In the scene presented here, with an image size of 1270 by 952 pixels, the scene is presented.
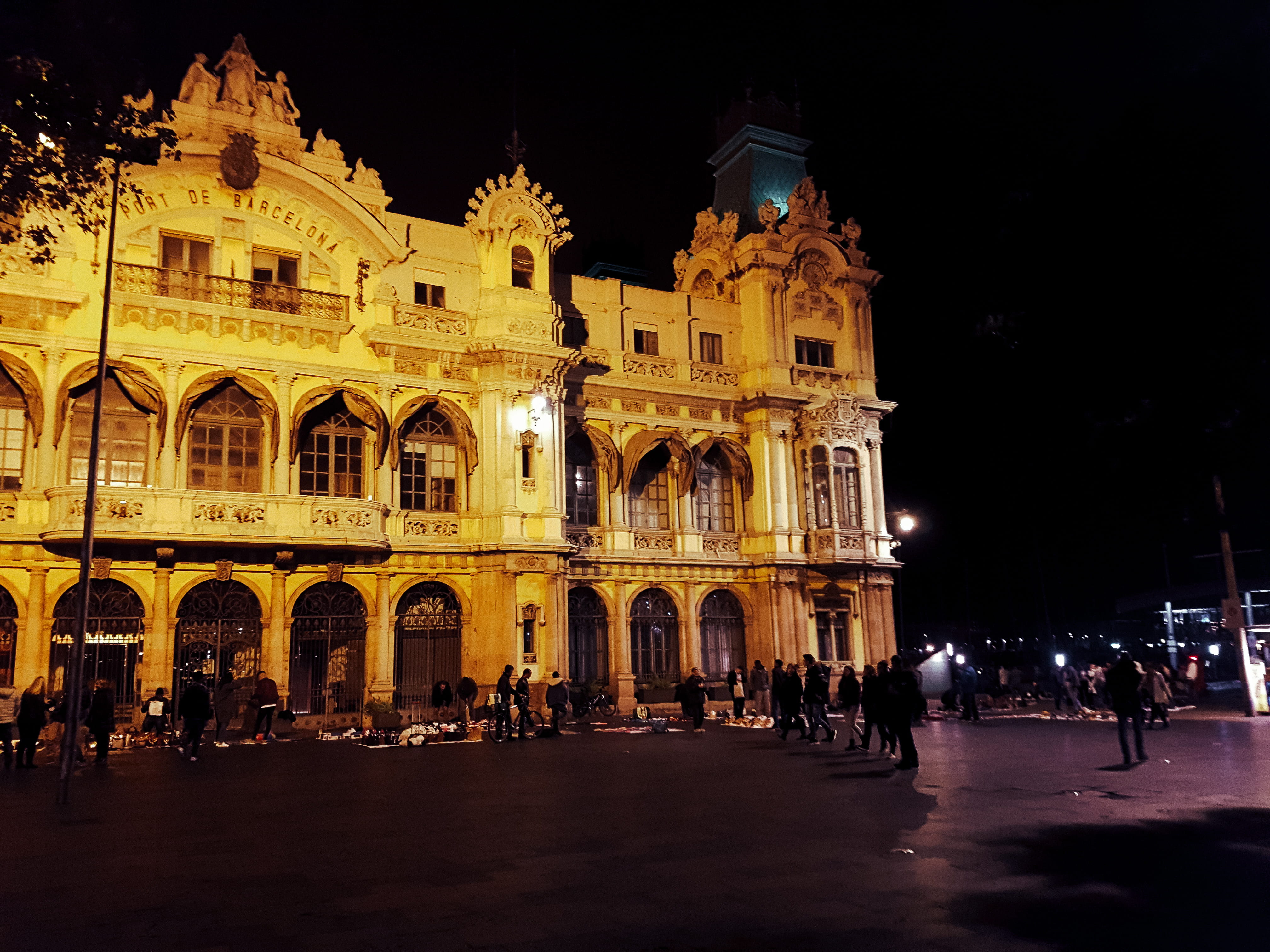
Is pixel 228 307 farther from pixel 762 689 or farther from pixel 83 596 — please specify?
pixel 762 689

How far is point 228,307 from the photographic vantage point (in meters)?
25.7

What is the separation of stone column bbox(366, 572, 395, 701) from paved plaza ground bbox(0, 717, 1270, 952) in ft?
32.8

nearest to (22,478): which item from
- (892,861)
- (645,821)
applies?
(645,821)

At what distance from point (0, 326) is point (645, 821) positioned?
69.4 feet

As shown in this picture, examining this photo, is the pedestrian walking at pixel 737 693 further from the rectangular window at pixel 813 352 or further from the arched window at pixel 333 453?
the rectangular window at pixel 813 352

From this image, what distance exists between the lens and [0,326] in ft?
76.8

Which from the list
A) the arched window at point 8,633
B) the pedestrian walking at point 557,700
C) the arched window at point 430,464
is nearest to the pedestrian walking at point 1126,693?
the pedestrian walking at point 557,700

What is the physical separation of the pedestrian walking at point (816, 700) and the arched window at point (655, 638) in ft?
37.1

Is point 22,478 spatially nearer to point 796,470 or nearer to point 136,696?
point 136,696

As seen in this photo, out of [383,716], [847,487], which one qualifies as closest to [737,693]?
[383,716]

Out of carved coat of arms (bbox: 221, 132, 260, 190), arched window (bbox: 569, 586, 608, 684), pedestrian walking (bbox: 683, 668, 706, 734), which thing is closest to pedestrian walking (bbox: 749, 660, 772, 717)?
pedestrian walking (bbox: 683, 668, 706, 734)

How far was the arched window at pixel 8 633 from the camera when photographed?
74.7 ft

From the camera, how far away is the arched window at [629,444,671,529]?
32719 millimetres

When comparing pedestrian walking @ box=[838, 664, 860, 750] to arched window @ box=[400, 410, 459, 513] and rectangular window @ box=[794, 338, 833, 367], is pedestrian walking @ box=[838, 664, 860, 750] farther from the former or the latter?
rectangular window @ box=[794, 338, 833, 367]
